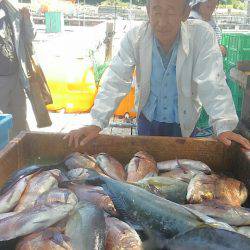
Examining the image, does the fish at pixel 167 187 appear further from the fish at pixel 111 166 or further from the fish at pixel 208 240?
the fish at pixel 208 240

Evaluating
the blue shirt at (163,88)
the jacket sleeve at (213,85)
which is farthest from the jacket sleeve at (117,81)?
the jacket sleeve at (213,85)

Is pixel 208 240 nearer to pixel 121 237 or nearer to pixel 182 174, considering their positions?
pixel 121 237

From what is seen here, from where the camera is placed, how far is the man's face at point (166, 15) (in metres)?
3.13

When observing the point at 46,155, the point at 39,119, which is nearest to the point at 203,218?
the point at 46,155

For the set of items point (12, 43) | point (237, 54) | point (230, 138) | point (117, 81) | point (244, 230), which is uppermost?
point (12, 43)

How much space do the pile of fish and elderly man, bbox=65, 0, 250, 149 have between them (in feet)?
1.68

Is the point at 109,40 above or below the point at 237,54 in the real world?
below

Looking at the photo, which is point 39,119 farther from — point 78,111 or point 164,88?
point 78,111

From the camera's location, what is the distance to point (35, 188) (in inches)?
96.9

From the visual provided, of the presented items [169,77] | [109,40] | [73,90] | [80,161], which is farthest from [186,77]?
[109,40]

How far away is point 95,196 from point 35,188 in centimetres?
40

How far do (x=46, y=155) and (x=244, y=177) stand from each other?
1.53 m

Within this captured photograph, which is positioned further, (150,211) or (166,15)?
(166,15)

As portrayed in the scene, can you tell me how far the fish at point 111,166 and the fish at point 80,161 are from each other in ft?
0.15
